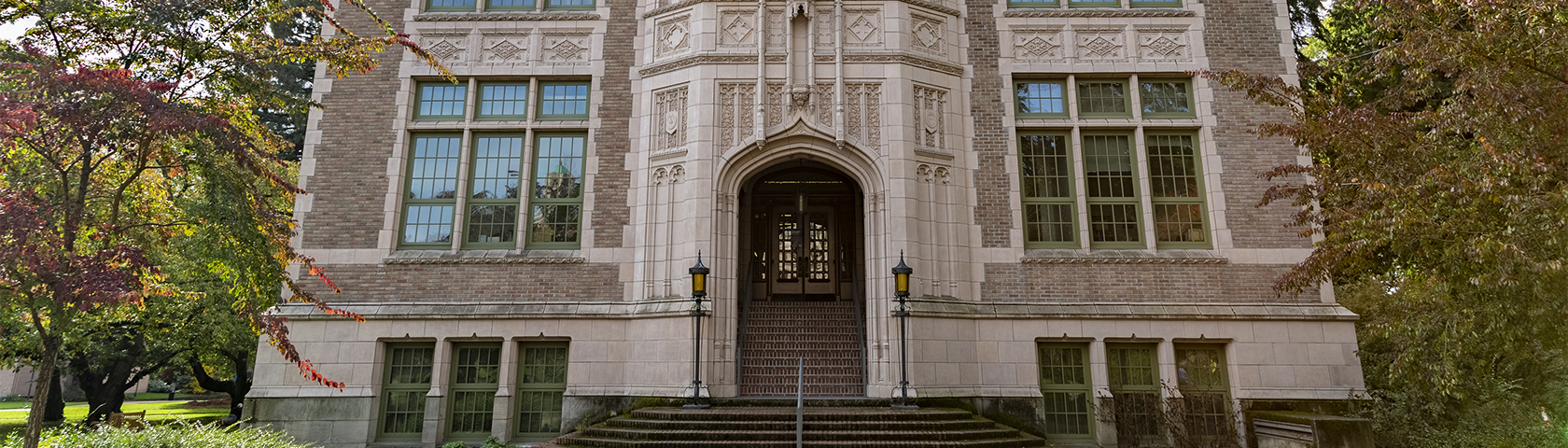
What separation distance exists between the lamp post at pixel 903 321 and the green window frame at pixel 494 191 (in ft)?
21.1

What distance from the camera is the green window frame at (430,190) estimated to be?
1352 cm

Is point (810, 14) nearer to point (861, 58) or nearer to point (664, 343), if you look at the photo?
point (861, 58)

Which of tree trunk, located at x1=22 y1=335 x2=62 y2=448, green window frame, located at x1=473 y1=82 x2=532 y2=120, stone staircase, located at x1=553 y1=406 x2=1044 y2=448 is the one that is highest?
green window frame, located at x1=473 y1=82 x2=532 y2=120

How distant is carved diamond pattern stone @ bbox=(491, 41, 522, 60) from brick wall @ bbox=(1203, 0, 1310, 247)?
12.3m

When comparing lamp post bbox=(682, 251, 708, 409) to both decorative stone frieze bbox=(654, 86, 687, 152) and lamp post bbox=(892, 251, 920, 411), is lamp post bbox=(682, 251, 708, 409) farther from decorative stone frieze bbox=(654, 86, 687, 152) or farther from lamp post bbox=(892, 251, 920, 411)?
lamp post bbox=(892, 251, 920, 411)

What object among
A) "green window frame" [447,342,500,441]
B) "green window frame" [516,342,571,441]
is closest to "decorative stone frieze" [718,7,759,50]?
"green window frame" [516,342,571,441]

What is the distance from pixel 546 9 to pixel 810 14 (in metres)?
4.93

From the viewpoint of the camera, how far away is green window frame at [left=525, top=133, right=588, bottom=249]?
44.2 feet

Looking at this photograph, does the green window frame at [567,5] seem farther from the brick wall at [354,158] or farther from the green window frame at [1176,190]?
the green window frame at [1176,190]

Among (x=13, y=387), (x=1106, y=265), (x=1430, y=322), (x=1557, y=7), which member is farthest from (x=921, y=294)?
(x=13, y=387)

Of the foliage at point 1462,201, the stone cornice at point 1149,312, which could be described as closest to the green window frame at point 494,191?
the stone cornice at point 1149,312

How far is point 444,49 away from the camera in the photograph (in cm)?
1415

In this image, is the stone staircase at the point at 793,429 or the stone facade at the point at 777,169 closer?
the stone staircase at the point at 793,429

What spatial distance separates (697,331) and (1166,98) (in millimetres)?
9177
